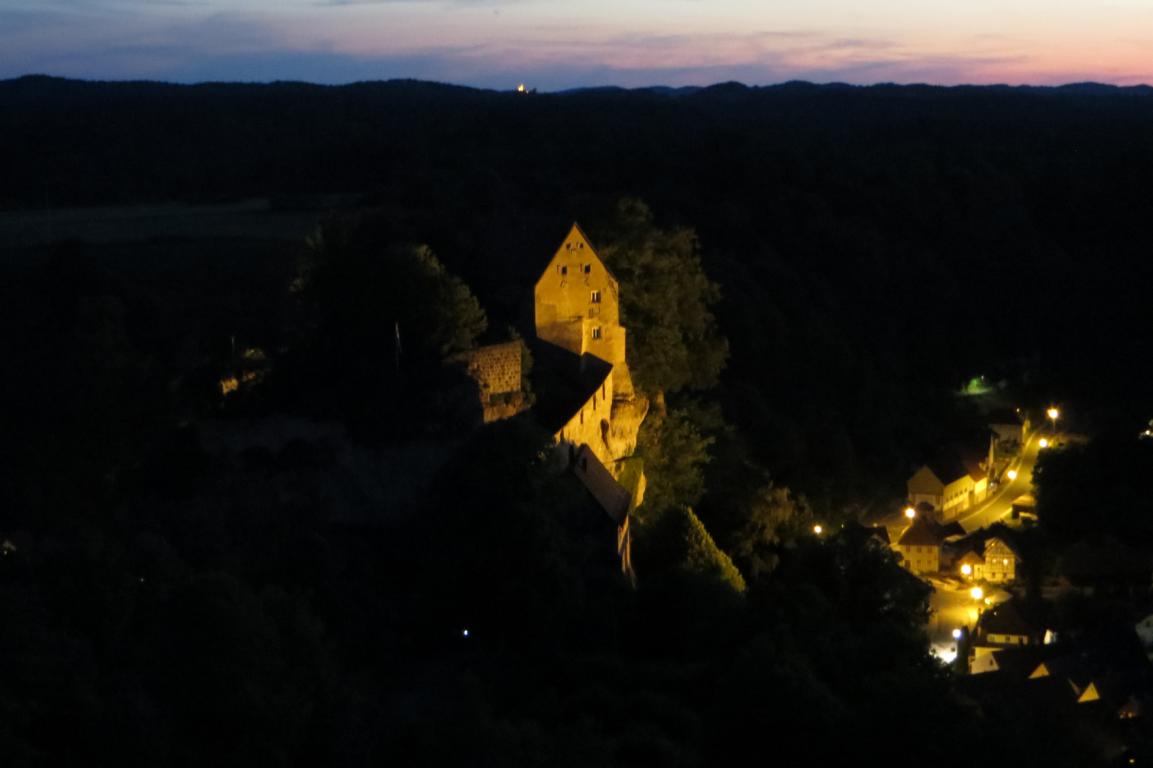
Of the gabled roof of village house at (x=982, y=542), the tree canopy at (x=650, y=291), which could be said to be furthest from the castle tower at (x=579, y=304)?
the gabled roof of village house at (x=982, y=542)

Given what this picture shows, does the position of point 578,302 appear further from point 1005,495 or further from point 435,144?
point 435,144

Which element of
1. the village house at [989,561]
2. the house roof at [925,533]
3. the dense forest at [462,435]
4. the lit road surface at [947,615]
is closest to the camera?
the dense forest at [462,435]

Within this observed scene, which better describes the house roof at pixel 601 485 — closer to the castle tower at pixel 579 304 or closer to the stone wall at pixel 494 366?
the stone wall at pixel 494 366

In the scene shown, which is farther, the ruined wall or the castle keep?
the castle keep

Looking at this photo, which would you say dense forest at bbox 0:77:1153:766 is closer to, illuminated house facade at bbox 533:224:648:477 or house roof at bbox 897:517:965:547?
illuminated house facade at bbox 533:224:648:477

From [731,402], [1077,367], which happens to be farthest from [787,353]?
[1077,367]

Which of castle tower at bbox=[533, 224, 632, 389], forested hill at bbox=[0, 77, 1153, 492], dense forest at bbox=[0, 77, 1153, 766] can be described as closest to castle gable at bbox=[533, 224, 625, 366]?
castle tower at bbox=[533, 224, 632, 389]
